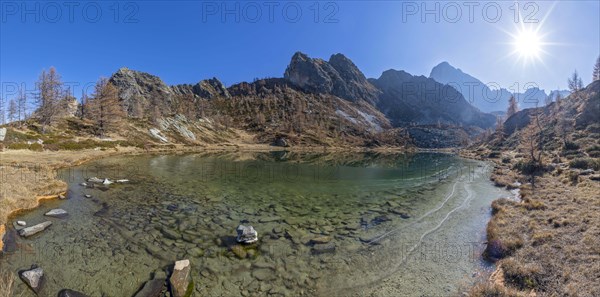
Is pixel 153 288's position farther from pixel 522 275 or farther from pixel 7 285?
pixel 522 275

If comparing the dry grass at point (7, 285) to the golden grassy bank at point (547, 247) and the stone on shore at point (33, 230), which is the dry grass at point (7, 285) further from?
the golden grassy bank at point (547, 247)

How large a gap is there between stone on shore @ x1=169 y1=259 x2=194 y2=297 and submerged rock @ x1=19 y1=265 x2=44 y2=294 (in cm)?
479

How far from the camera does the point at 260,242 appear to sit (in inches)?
627

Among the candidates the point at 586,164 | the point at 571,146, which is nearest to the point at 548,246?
the point at 586,164

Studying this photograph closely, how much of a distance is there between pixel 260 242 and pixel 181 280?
535 centimetres

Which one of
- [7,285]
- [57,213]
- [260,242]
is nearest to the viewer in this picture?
[7,285]

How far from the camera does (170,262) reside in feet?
42.4

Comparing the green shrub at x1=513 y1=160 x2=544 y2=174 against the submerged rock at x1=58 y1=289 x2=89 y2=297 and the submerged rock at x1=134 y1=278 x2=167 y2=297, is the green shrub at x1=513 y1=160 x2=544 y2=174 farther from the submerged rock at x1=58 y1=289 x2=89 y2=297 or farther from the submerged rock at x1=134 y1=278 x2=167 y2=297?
the submerged rock at x1=58 y1=289 x2=89 y2=297

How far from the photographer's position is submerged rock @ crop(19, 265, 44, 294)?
10266 millimetres

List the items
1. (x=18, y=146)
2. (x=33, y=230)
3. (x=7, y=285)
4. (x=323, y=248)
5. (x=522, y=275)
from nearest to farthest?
(x=7, y=285)
(x=522, y=275)
(x=33, y=230)
(x=323, y=248)
(x=18, y=146)

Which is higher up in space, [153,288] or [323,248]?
[153,288]

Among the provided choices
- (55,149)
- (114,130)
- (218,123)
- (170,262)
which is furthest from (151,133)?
(170,262)

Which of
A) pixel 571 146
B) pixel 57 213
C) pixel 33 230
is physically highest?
pixel 571 146

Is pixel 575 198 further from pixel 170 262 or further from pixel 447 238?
pixel 170 262
